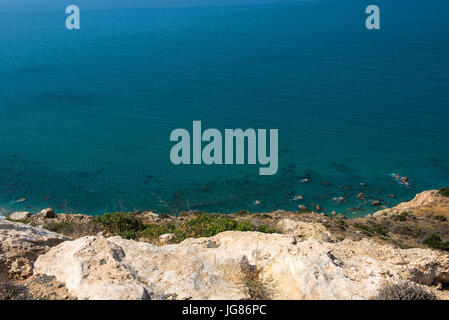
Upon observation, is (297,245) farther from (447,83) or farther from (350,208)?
(447,83)

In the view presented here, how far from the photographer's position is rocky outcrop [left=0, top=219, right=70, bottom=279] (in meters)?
7.79

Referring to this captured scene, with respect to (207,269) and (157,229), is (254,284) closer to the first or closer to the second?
(207,269)

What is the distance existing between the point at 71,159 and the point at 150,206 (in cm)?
1411

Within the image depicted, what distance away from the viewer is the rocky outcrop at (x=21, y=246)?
7785 mm

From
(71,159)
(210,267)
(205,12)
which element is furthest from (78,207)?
(205,12)

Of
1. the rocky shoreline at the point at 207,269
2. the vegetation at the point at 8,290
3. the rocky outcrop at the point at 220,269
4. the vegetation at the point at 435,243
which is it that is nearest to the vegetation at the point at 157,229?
the rocky shoreline at the point at 207,269

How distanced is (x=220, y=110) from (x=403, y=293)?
1946 inches

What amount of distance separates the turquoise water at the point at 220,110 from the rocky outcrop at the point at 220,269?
18.8 ft

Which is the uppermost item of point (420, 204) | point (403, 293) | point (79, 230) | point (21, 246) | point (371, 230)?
point (21, 246)

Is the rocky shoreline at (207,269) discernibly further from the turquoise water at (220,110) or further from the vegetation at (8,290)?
the turquoise water at (220,110)

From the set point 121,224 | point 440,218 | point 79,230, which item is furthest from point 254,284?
point 440,218

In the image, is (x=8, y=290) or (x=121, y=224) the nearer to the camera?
(x=8, y=290)

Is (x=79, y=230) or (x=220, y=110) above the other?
(x=220, y=110)

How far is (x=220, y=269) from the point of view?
24.3 ft
